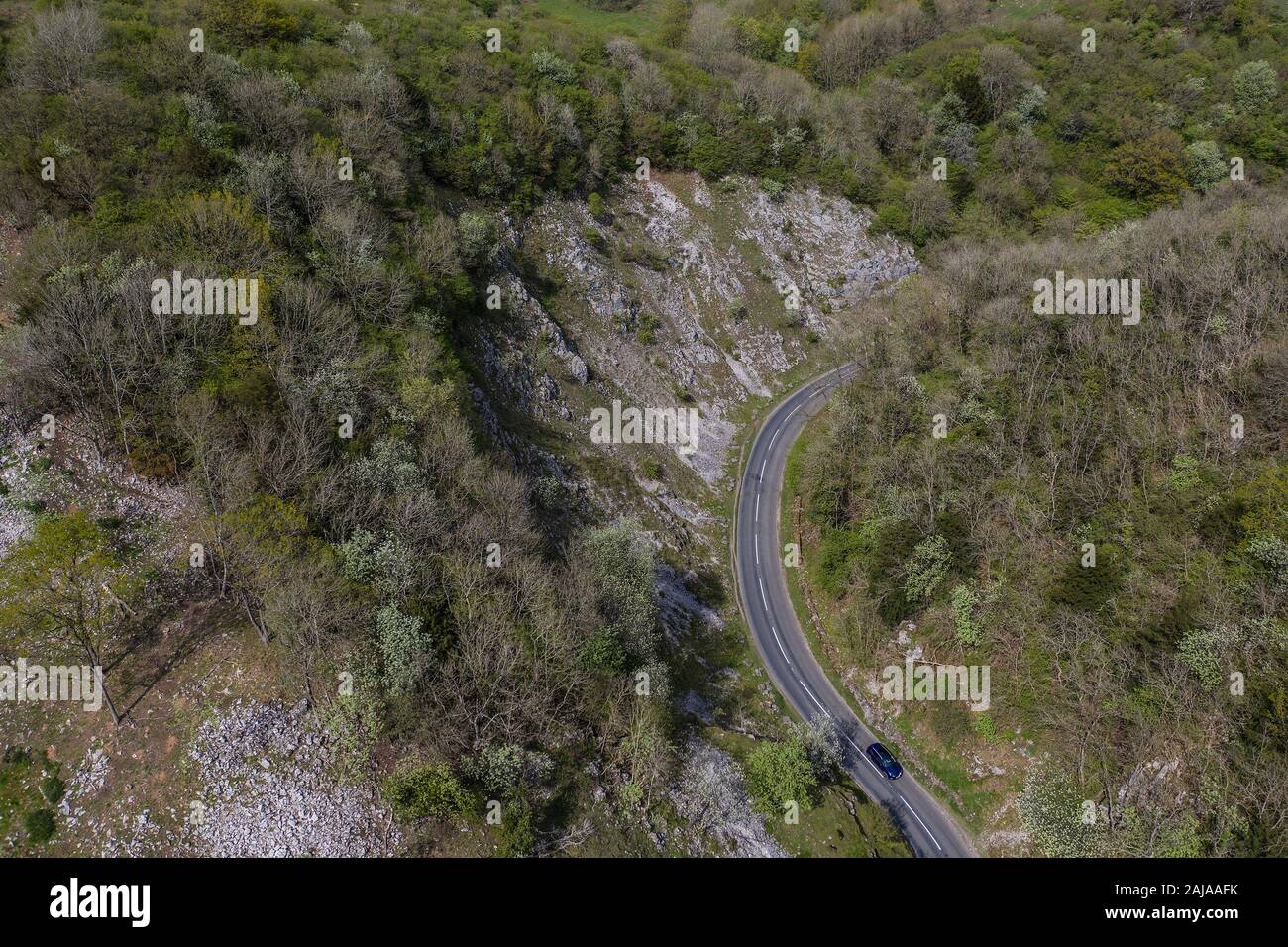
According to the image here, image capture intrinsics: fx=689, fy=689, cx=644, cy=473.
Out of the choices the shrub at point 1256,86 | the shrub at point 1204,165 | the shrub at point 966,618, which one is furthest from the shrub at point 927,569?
the shrub at point 1256,86

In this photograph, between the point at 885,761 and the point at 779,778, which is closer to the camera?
the point at 779,778

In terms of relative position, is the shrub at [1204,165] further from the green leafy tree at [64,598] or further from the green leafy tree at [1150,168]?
the green leafy tree at [64,598]

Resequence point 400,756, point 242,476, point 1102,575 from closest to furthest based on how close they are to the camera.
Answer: point 400,756 < point 242,476 < point 1102,575

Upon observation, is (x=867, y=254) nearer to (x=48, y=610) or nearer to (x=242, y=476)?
(x=242, y=476)

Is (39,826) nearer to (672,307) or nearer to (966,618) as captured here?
(966,618)

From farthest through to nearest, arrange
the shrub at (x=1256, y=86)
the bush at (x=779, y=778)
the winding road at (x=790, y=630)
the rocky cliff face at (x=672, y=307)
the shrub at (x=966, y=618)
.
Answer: the shrub at (x=1256, y=86)
the rocky cliff face at (x=672, y=307)
the shrub at (x=966, y=618)
the winding road at (x=790, y=630)
the bush at (x=779, y=778)

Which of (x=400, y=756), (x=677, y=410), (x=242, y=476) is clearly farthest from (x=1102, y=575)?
(x=242, y=476)

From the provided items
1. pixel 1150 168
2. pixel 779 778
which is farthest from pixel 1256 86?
pixel 779 778
